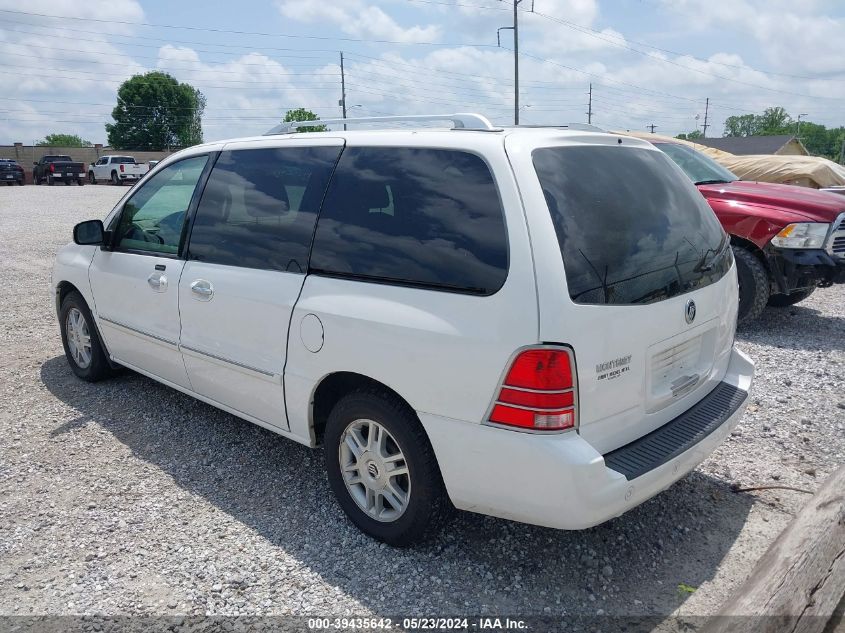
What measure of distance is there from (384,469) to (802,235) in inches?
197

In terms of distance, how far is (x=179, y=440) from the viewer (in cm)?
438

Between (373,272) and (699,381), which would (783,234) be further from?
(373,272)

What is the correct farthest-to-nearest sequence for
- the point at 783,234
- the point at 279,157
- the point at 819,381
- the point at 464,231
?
the point at 783,234 → the point at 819,381 → the point at 279,157 → the point at 464,231

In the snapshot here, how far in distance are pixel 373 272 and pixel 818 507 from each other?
2.11m

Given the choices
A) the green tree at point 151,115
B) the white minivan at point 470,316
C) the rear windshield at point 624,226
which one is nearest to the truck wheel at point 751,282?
the white minivan at point 470,316

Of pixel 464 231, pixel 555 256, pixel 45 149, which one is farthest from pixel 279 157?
pixel 45 149

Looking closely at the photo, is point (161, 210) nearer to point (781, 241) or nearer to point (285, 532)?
point (285, 532)

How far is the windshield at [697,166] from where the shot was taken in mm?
7645

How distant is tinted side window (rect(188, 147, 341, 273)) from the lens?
3383mm

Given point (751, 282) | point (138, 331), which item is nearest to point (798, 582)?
point (138, 331)

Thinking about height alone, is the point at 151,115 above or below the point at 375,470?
above

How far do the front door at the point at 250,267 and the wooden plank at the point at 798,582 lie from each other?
2225mm

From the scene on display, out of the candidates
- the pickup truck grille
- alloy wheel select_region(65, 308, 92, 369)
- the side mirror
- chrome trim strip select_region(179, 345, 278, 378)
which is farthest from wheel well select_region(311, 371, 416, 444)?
the pickup truck grille

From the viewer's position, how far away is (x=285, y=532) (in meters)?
3.33
